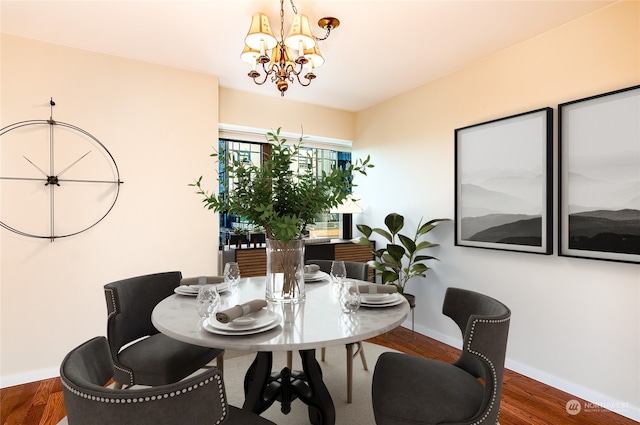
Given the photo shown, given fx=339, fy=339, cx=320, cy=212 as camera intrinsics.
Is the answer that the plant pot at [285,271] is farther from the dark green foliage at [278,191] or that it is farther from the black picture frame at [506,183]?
the black picture frame at [506,183]

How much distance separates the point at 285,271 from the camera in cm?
162

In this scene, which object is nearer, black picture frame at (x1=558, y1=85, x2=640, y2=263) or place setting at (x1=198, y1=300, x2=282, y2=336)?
place setting at (x1=198, y1=300, x2=282, y2=336)

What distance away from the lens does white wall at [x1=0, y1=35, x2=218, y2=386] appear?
2.54 m

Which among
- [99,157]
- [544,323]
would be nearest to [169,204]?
[99,157]

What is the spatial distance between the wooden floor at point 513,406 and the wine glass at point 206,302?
1521mm

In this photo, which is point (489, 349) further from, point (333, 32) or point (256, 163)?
point (256, 163)

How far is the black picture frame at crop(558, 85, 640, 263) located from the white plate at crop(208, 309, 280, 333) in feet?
7.10

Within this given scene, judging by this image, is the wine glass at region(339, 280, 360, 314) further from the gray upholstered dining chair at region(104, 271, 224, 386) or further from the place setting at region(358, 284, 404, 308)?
the gray upholstered dining chair at region(104, 271, 224, 386)

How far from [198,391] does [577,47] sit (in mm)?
3000

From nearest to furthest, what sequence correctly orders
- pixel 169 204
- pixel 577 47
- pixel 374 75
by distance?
pixel 577 47, pixel 169 204, pixel 374 75

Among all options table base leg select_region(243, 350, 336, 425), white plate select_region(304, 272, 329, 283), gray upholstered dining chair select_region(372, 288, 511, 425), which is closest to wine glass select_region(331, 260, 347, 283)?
white plate select_region(304, 272, 329, 283)

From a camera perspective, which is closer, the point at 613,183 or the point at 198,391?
the point at 198,391

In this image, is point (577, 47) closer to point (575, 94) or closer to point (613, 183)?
point (575, 94)

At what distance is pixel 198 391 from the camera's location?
88 centimetres
